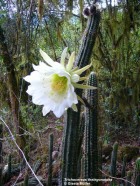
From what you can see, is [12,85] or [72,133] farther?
[12,85]

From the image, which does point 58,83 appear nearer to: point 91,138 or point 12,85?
point 91,138

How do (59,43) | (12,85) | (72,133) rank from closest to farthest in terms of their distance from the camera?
1. (72,133)
2. (12,85)
3. (59,43)

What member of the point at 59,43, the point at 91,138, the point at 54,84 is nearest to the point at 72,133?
the point at 91,138

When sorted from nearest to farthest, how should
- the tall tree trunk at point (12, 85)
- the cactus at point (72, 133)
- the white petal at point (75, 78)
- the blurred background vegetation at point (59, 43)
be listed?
the white petal at point (75, 78), the cactus at point (72, 133), the blurred background vegetation at point (59, 43), the tall tree trunk at point (12, 85)

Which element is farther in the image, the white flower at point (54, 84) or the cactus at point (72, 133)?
the cactus at point (72, 133)

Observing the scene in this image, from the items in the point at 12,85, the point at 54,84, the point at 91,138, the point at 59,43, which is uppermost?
the point at 59,43

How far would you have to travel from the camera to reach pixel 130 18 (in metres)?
3.36

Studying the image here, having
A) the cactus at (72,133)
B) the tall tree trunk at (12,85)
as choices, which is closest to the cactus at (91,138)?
the cactus at (72,133)

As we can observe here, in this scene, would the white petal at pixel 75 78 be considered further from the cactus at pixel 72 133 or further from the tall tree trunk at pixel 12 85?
the tall tree trunk at pixel 12 85

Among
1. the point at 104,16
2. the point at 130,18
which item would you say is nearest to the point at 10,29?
the point at 104,16

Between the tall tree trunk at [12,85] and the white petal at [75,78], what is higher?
the tall tree trunk at [12,85]

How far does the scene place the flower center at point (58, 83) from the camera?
0.94m

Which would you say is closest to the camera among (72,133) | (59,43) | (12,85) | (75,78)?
(75,78)

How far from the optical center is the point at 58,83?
95cm
